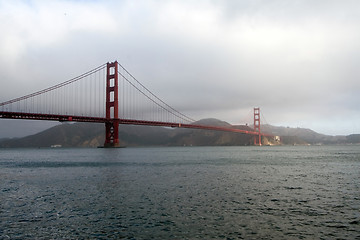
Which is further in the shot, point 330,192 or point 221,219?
point 330,192

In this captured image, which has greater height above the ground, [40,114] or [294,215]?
[40,114]

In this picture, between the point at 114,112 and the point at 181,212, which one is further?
the point at 114,112

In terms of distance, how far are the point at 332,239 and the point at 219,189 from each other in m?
8.25

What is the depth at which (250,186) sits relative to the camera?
1712cm

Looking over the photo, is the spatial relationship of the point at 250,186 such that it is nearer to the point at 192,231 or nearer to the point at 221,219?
the point at 221,219

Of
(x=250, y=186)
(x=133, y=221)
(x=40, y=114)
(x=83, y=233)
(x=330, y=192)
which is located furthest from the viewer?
(x=40, y=114)

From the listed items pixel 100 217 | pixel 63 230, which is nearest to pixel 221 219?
pixel 100 217

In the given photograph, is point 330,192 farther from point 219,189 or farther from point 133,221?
point 133,221

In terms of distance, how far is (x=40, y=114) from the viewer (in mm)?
63281

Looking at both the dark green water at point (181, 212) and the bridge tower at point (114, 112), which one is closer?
the dark green water at point (181, 212)

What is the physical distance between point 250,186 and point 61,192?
10547 millimetres

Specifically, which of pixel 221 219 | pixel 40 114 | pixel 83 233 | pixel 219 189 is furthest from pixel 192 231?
pixel 40 114

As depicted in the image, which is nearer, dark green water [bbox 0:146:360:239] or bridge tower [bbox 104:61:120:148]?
dark green water [bbox 0:146:360:239]

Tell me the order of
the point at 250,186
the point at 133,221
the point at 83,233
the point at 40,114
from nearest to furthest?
the point at 83,233, the point at 133,221, the point at 250,186, the point at 40,114
